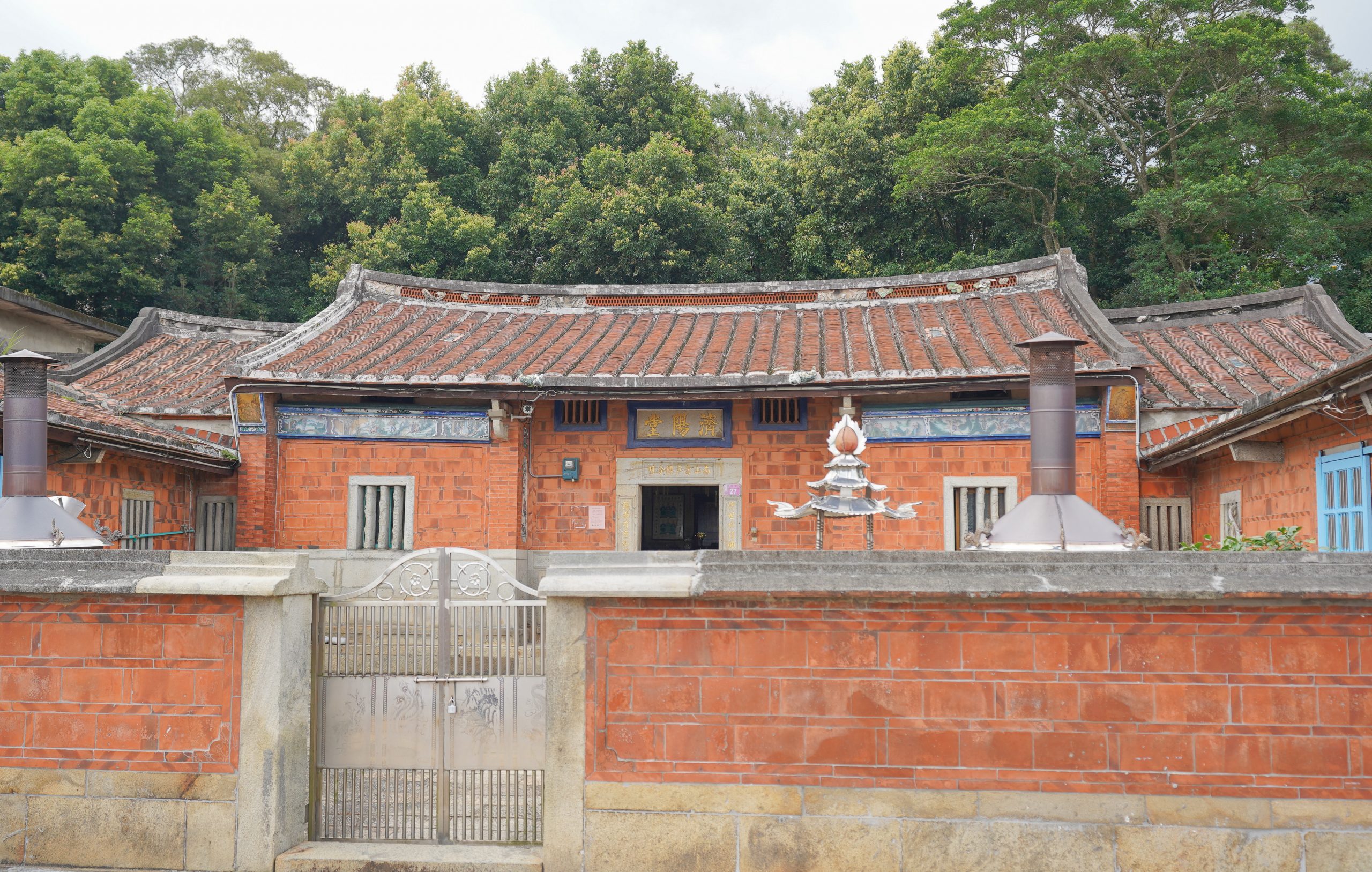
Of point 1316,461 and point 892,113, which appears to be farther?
point 892,113

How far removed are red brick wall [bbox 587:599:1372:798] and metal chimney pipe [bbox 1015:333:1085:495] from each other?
1.31 metres

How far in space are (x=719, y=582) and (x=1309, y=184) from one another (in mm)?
19256

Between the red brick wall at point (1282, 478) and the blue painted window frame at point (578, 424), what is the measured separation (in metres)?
6.70

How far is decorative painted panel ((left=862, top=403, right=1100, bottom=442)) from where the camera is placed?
11.9 metres

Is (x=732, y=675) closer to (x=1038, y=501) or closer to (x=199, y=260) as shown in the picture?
(x=1038, y=501)

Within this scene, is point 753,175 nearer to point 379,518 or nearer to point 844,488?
point 379,518

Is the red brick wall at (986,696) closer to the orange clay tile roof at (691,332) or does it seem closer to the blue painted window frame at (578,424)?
the orange clay tile roof at (691,332)

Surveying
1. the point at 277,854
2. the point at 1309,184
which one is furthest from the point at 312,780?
the point at 1309,184

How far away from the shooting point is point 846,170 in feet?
80.3

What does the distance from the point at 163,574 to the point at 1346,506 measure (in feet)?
26.1

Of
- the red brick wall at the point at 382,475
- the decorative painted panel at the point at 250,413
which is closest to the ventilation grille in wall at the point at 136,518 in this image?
the decorative painted panel at the point at 250,413

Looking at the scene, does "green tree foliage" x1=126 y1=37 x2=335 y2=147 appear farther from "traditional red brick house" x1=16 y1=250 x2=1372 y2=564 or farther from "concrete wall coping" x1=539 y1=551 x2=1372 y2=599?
"concrete wall coping" x1=539 y1=551 x2=1372 y2=599

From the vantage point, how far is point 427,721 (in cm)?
577

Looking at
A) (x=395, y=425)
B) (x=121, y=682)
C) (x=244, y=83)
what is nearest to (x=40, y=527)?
(x=121, y=682)
